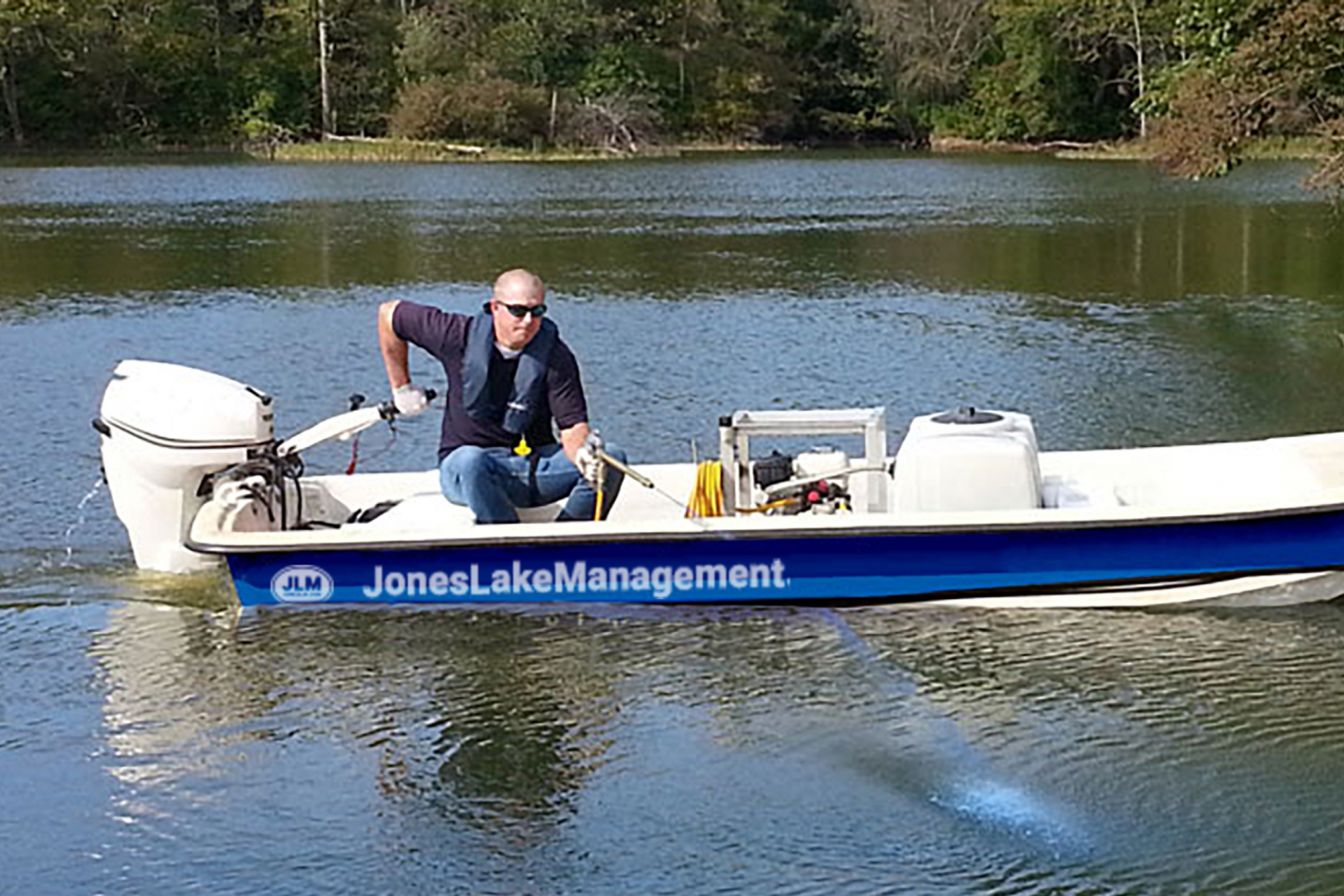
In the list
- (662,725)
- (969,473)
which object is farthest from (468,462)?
(969,473)

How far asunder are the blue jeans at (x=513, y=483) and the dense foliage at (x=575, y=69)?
56.2 m

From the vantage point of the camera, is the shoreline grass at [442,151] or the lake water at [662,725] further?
the shoreline grass at [442,151]

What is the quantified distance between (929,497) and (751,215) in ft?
82.3

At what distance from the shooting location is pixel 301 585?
25.5ft

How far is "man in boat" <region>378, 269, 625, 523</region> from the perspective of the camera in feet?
25.4

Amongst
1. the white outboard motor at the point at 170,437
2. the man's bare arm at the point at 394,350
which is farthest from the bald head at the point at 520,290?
the white outboard motor at the point at 170,437

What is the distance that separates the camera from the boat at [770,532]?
7473 millimetres

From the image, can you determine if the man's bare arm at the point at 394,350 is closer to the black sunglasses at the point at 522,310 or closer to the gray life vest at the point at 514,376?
the gray life vest at the point at 514,376

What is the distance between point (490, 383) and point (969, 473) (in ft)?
6.20

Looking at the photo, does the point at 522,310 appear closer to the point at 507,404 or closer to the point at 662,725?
the point at 507,404

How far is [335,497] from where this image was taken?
29.3 feet

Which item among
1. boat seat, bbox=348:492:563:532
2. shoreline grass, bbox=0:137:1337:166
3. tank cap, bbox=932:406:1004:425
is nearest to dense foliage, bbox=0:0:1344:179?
shoreline grass, bbox=0:137:1337:166

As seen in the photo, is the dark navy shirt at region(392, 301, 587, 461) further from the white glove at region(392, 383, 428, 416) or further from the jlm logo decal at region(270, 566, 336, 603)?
the jlm logo decal at region(270, 566, 336, 603)

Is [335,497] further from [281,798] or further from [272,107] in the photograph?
[272,107]
